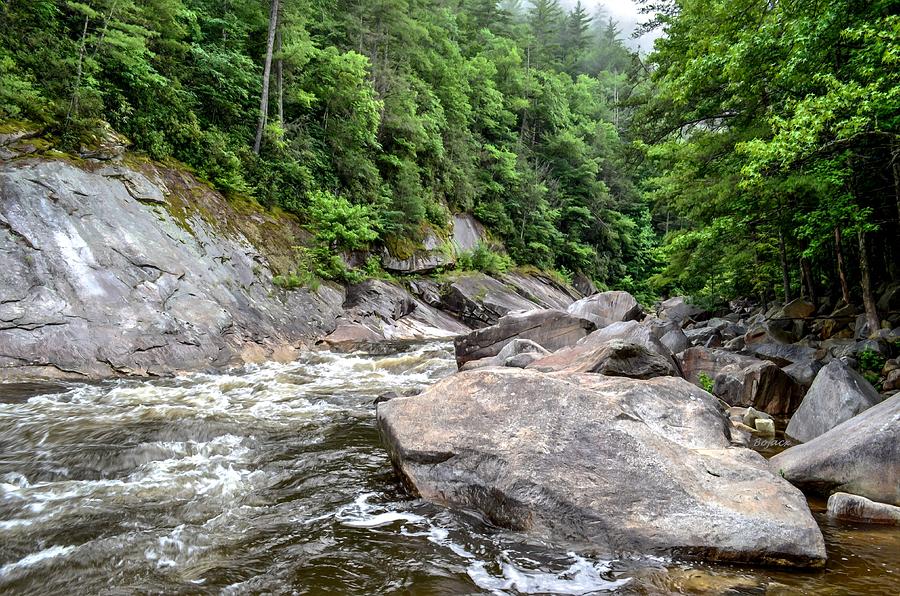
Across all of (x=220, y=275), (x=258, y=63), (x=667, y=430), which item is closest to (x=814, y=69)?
(x=667, y=430)

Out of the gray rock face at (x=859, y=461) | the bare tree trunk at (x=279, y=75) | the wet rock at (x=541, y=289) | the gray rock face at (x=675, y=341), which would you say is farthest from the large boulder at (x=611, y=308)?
the bare tree trunk at (x=279, y=75)

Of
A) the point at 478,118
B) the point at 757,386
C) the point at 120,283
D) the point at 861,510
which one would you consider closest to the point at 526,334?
the point at 757,386

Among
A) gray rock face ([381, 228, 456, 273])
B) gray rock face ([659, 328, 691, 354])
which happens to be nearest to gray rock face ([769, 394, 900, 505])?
gray rock face ([659, 328, 691, 354])

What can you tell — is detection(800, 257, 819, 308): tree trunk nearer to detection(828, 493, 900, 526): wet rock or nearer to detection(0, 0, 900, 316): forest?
detection(0, 0, 900, 316): forest

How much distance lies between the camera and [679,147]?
11.2m

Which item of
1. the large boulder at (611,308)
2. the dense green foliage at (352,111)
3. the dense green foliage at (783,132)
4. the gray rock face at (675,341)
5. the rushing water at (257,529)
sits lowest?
the rushing water at (257,529)

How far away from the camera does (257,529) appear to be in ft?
12.9

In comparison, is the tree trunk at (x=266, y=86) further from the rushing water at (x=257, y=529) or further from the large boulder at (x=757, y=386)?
the large boulder at (x=757, y=386)

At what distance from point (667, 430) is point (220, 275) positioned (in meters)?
11.8

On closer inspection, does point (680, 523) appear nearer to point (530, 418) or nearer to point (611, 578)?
point (611, 578)

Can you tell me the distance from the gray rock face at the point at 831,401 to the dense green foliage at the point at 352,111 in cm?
1044

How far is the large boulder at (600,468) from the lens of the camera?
3.42 metres

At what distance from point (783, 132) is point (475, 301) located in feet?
57.6

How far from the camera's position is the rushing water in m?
3.15
